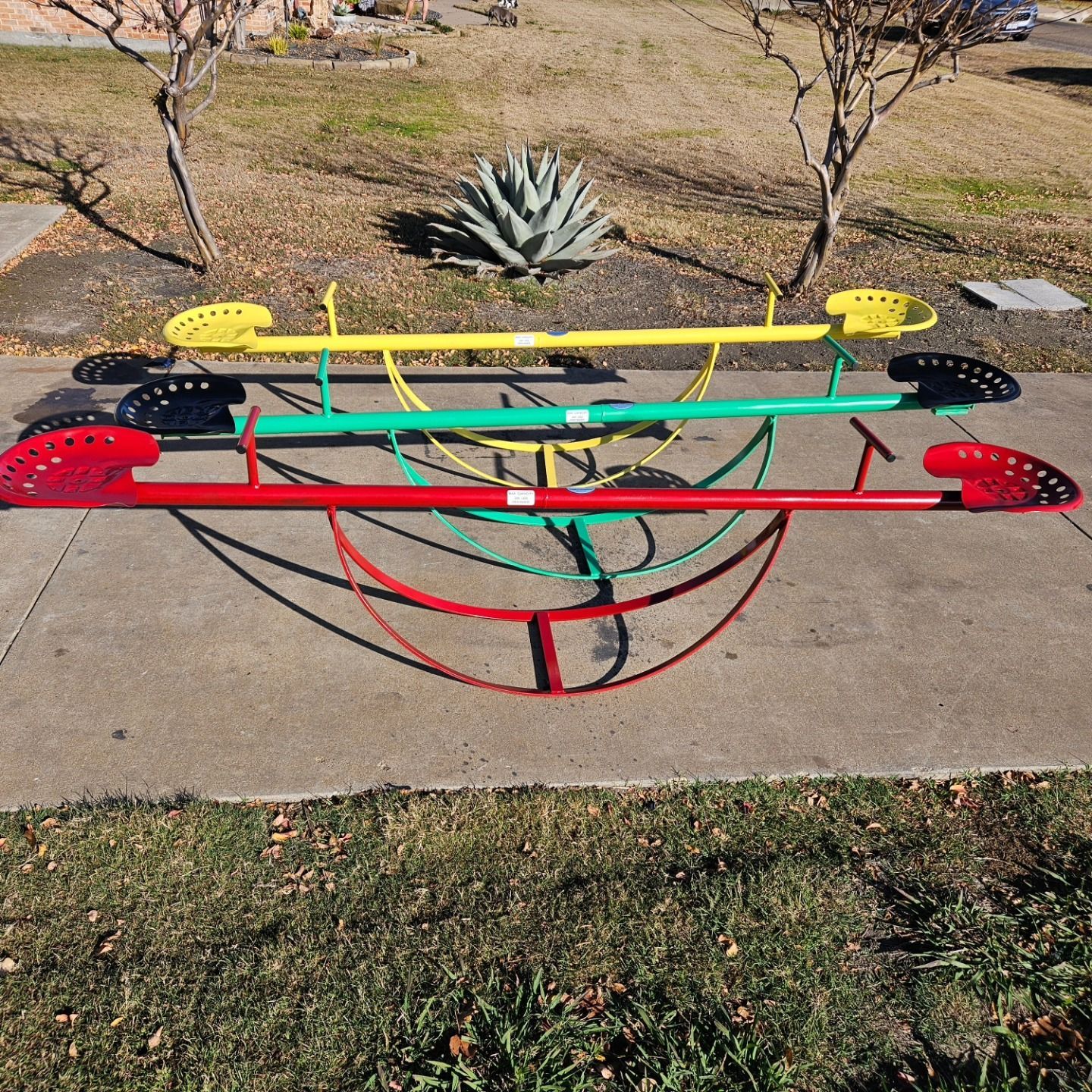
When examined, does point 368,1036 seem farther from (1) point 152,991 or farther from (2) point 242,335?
(2) point 242,335

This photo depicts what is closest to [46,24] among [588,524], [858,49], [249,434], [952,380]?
[858,49]

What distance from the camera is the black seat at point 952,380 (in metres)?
3.46

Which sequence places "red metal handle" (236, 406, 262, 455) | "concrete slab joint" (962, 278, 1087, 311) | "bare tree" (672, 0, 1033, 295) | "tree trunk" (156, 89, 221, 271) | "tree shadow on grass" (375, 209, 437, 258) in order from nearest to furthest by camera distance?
"red metal handle" (236, 406, 262, 455) → "bare tree" (672, 0, 1033, 295) → "tree trunk" (156, 89, 221, 271) → "concrete slab joint" (962, 278, 1087, 311) → "tree shadow on grass" (375, 209, 437, 258)

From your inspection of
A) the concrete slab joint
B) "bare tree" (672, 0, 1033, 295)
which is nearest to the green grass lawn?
"bare tree" (672, 0, 1033, 295)

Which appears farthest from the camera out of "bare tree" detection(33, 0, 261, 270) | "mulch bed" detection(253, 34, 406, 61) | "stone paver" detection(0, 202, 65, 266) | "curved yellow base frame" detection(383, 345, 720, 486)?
"mulch bed" detection(253, 34, 406, 61)

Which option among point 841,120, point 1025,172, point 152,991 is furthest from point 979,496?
point 1025,172

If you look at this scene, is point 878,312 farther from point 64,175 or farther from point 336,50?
point 336,50

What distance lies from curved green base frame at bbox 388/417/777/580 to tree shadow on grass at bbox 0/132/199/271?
430 cm

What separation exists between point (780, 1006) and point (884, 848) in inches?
25.8

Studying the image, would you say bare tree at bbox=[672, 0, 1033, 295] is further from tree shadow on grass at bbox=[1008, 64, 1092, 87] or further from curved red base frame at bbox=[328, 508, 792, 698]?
tree shadow on grass at bbox=[1008, 64, 1092, 87]

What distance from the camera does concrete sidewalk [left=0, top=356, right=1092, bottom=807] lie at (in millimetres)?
2914

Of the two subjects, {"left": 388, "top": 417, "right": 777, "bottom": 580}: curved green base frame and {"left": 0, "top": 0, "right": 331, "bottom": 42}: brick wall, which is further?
{"left": 0, "top": 0, "right": 331, "bottom": 42}: brick wall

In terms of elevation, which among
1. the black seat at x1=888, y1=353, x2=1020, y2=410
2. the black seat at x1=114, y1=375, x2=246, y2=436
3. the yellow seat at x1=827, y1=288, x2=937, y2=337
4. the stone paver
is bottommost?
the stone paver

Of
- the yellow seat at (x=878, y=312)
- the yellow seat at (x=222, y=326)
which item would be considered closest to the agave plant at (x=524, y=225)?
the yellow seat at (x=878, y=312)
